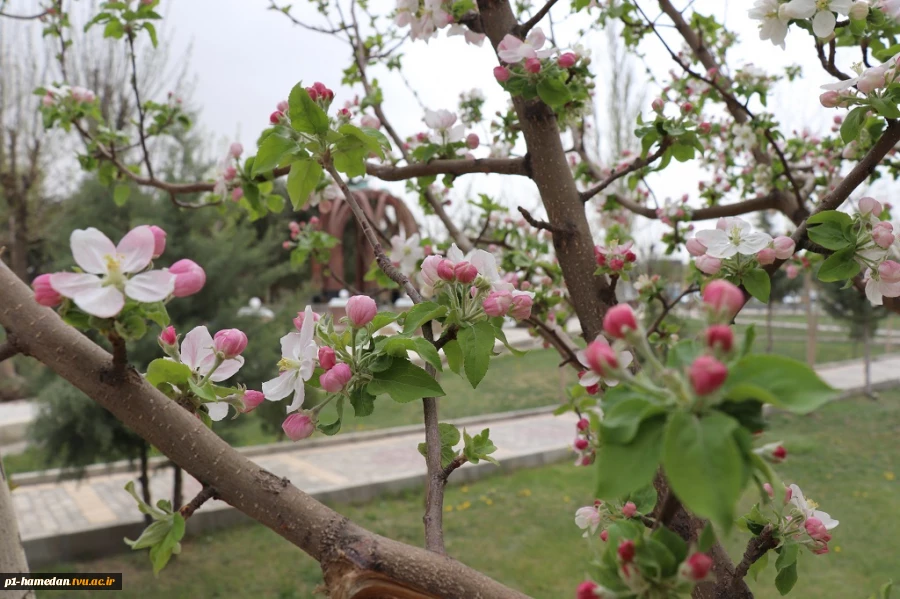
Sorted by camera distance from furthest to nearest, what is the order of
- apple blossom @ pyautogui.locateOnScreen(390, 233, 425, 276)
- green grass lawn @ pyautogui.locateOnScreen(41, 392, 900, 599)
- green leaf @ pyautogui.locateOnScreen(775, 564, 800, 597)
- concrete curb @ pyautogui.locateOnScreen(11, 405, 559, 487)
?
concrete curb @ pyautogui.locateOnScreen(11, 405, 559, 487) < green grass lawn @ pyautogui.locateOnScreen(41, 392, 900, 599) < apple blossom @ pyautogui.locateOnScreen(390, 233, 425, 276) < green leaf @ pyautogui.locateOnScreen(775, 564, 800, 597)

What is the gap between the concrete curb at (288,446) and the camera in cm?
502

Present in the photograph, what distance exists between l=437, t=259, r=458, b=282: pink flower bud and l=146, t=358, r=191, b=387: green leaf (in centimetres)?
31

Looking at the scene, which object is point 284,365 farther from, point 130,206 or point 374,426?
point 374,426

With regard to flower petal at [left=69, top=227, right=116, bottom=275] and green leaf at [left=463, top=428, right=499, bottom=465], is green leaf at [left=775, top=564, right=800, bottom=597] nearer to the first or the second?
green leaf at [left=463, top=428, right=499, bottom=465]

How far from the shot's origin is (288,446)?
6062mm

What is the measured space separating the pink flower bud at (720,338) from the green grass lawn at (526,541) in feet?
9.21

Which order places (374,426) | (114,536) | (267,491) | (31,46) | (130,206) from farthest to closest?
(31,46)
(374,426)
(130,206)
(114,536)
(267,491)

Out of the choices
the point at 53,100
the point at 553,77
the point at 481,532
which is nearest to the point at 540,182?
the point at 553,77

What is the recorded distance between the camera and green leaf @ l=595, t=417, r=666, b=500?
1.32ft

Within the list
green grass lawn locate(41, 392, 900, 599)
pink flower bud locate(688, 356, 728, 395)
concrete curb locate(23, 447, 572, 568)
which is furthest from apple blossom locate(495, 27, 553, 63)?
concrete curb locate(23, 447, 572, 568)

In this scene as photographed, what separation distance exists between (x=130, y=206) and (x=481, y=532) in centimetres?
323

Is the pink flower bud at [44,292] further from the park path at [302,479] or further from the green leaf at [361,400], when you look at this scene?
the park path at [302,479]

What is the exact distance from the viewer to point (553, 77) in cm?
118

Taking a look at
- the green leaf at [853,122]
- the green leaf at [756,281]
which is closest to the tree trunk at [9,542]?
the green leaf at [756,281]
